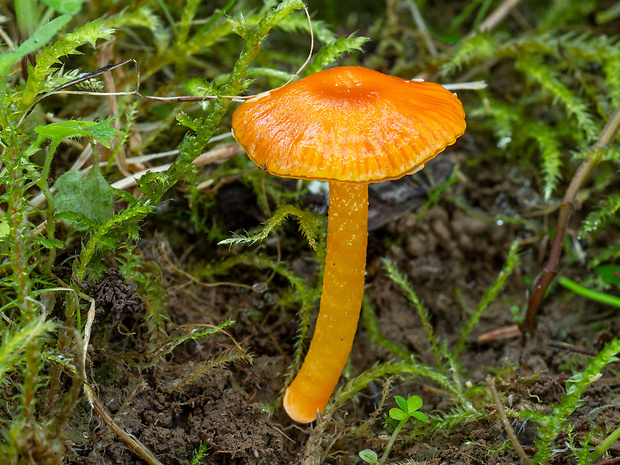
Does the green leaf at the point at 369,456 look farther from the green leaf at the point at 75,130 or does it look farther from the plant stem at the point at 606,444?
the green leaf at the point at 75,130

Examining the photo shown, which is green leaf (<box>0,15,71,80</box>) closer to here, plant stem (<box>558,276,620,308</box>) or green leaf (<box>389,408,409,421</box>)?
green leaf (<box>389,408,409,421</box>)

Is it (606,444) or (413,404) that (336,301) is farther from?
(606,444)

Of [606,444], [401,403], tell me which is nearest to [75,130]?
[401,403]

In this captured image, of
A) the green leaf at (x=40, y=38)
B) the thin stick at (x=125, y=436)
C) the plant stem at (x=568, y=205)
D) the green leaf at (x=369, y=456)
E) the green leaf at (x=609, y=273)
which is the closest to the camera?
the green leaf at (x=40, y=38)

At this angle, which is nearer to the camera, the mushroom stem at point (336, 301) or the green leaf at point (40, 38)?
the green leaf at point (40, 38)

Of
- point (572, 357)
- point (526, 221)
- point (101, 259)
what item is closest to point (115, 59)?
point (101, 259)

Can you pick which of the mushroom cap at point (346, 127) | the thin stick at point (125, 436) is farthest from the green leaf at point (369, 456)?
the mushroom cap at point (346, 127)
